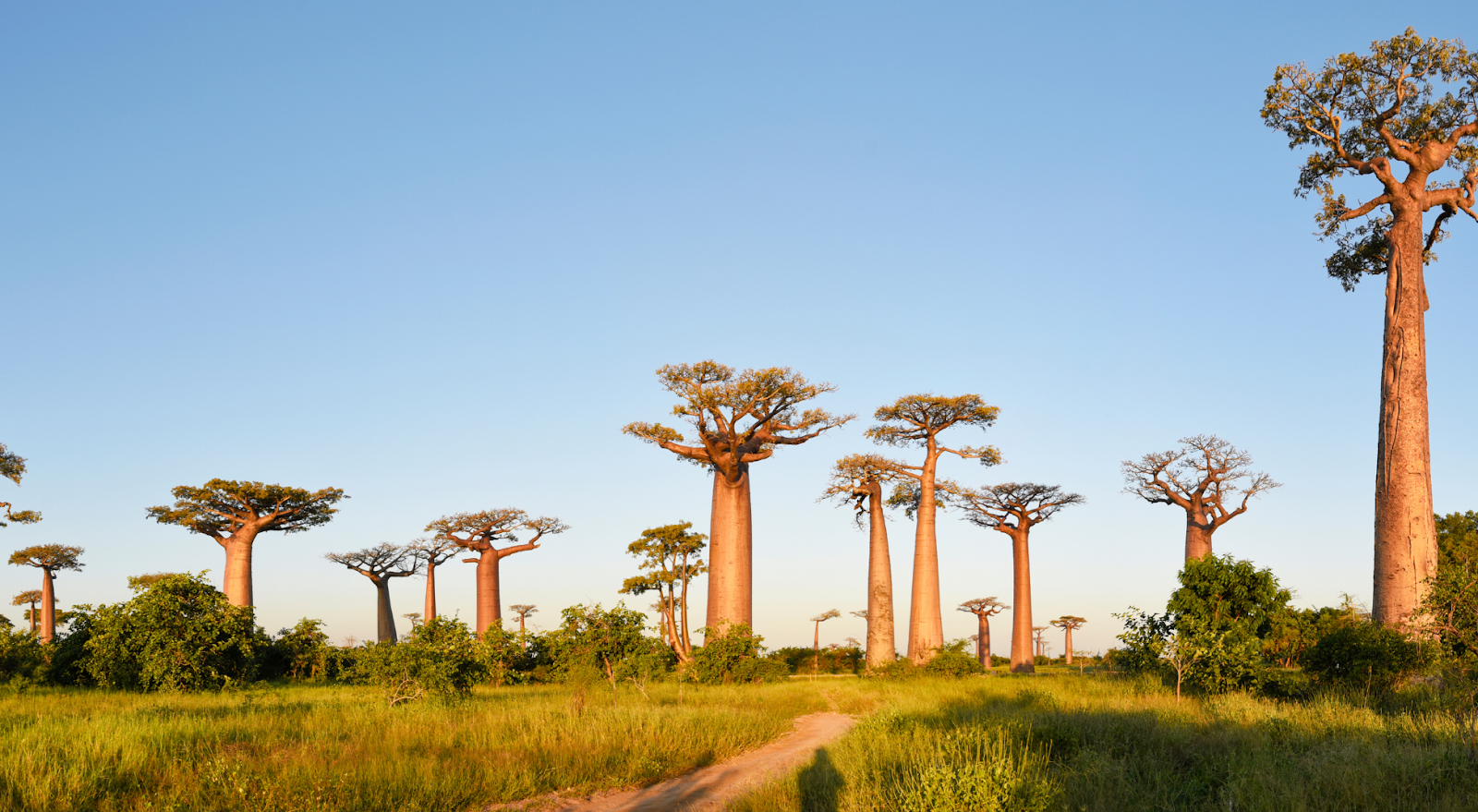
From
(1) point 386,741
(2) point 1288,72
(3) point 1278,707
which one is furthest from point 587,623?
(2) point 1288,72

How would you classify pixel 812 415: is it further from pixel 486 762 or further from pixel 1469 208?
pixel 486 762

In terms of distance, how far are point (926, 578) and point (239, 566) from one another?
68.2 feet

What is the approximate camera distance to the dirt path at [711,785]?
7520mm

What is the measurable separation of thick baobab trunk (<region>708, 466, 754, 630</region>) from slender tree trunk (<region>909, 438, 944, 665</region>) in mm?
5289

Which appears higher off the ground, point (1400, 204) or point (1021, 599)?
point (1400, 204)

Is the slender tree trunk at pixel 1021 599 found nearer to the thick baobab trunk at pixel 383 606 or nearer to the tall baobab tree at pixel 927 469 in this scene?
the tall baobab tree at pixel 927 469

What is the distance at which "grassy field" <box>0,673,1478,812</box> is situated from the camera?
6.55 m

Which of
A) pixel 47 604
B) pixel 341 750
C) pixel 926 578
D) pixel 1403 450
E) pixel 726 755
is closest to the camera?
pixel 341 750

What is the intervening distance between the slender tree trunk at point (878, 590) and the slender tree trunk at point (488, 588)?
13.6 meters

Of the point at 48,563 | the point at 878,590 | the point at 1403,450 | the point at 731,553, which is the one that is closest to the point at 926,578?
the point at 878,590

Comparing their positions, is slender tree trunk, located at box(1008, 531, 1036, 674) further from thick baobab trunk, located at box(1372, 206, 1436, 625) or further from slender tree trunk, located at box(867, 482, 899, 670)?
thick baobab trunk, located at box(1372, 206, 1436, 625)

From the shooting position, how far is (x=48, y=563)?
3538 centimetres

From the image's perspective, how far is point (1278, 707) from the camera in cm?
1184

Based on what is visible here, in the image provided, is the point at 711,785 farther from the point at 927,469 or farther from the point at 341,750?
the point at 927,469
